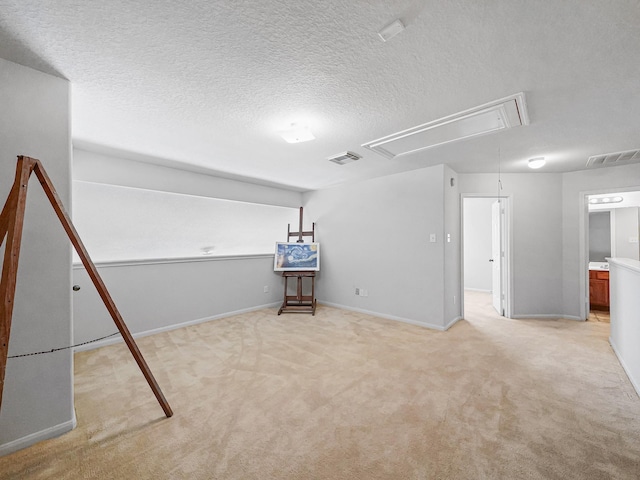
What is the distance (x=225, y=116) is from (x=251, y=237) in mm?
3089

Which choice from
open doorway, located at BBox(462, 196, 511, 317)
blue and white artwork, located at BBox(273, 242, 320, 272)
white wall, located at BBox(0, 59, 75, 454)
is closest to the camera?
white wall, located at BBox(0, 59, 75, 454)

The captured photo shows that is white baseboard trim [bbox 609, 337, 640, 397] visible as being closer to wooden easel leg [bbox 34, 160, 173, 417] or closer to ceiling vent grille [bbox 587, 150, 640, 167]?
ceiling vent grille [bbox 587, 150, 640, 167]

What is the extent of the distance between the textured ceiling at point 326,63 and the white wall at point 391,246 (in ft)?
4.30

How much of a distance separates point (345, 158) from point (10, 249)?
3.05 m

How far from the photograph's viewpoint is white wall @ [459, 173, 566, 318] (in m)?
4.21

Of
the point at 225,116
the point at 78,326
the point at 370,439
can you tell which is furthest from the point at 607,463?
the point at 78,326

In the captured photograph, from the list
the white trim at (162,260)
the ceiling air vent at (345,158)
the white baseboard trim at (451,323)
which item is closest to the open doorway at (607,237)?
the white baseboard trim at (451,323)

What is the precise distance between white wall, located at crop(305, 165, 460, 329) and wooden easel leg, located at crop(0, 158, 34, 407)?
12.9 ft

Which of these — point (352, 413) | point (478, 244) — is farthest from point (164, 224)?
point (478, 244)

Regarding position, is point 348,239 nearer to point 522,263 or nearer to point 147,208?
point 522,263

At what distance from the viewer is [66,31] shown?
140 centimetres

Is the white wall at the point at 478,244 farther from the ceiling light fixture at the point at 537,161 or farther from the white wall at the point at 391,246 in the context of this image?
the ceiling light fixture at the point at 537,161

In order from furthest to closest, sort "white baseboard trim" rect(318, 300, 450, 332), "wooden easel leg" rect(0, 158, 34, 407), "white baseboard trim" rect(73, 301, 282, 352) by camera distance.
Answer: "white baseboard trim" rect(318, 300, 450, 332)
"white baseboard trim" rect(73, 301, 282, 352)
"wooden easel leg" rect(0, 158, 34, 407)

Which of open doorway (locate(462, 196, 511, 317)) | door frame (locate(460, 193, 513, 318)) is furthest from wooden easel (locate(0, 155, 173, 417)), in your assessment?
open doorway (locate(462, 196, 511, 317))
